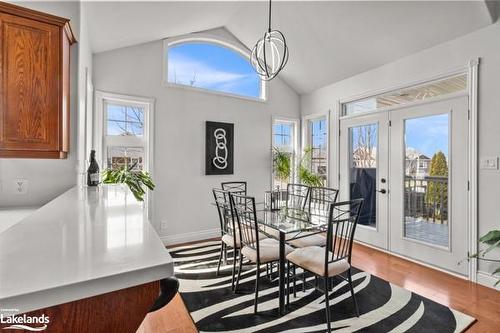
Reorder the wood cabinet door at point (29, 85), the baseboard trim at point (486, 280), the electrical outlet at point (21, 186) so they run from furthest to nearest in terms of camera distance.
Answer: the baseboard trim at point (486, 280) < the electrical outlet at point (21, 186) < the wood cabinet door at point (29, 85)

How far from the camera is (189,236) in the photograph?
421 centimetres

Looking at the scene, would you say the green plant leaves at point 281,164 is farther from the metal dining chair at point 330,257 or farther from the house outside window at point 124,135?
the metal dining chair at point 330,257

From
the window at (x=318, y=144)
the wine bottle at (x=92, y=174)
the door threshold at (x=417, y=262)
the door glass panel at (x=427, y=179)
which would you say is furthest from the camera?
the window at (x=318, y=144)

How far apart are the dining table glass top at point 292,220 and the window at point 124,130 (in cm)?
214

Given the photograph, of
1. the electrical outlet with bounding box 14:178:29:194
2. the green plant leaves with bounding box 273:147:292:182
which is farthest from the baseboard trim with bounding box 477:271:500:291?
the electrical outlet with bounding box 14:178:29:194

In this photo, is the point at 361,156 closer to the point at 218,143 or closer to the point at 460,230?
the point at 460,230

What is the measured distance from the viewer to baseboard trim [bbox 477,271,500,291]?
2691mm

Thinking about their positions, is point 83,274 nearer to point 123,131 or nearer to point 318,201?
point 318,201

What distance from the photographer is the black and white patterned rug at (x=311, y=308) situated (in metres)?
2.09

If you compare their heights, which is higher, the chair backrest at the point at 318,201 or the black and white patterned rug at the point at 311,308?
the chair backrest at the point at 318,201

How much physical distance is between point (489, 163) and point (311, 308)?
8.10ft

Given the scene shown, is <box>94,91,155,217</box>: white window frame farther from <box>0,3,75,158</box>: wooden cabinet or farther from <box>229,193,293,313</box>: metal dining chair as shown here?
<box>229,193,293,313</box>: metal dining chair

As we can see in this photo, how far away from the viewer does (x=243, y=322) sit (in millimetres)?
2145

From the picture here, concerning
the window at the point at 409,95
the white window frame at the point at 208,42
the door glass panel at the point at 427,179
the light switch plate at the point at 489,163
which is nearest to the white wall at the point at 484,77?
the light switch plate at the point at 489,163
